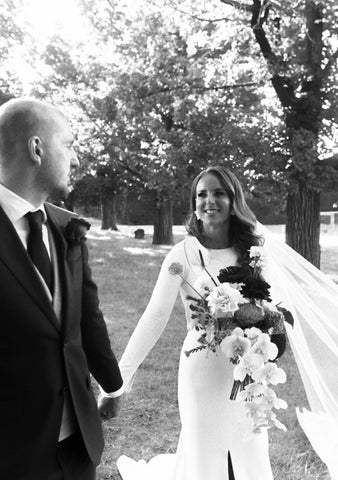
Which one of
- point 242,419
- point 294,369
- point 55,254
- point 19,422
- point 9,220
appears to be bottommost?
point 294,369

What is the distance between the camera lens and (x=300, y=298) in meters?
4.11

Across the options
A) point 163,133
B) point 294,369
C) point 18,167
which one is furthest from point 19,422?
point 163,133

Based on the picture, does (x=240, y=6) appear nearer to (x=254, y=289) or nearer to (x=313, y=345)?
(x=313, y=345)

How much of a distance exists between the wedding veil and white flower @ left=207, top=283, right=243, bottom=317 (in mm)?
1282

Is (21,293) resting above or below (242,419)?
above

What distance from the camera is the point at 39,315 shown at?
6.22ft

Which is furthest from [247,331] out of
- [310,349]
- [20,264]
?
[310,349]

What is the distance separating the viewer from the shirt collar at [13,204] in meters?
1.96

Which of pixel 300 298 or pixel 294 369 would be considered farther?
pixel 294 369

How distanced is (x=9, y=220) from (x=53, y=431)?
91 centimetres

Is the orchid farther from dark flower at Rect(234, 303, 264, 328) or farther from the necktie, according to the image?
the necktie

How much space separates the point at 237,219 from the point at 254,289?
93 centimetres

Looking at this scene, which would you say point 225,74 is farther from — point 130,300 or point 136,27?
point 130,300

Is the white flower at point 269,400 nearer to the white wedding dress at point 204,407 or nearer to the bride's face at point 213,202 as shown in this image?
the white wedding dress at point 204,407
